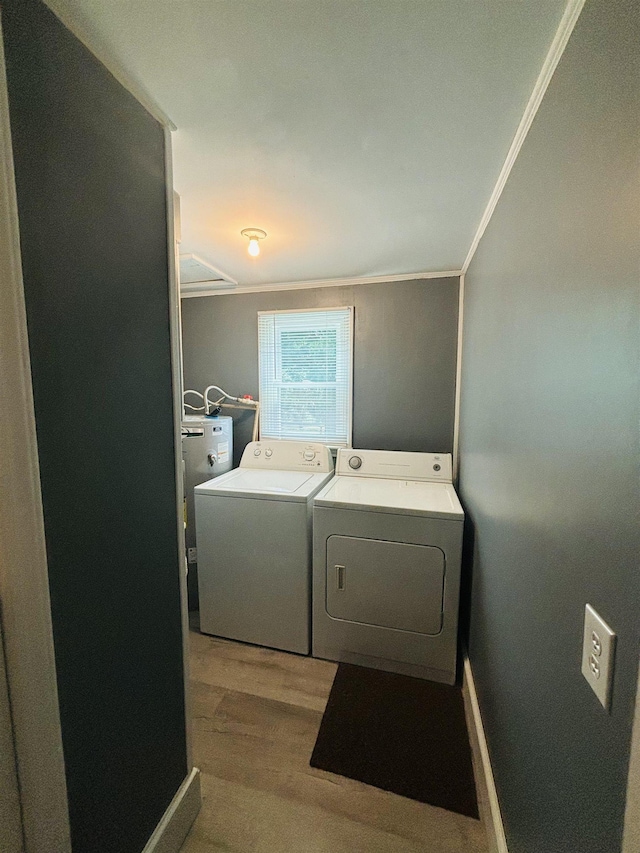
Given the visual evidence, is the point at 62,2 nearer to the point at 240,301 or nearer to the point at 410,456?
the point at 240,301

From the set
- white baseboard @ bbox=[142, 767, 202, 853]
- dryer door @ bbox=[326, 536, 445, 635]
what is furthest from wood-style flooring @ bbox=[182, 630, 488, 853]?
dryer door @ bbox=[326, 536, 445, 635]

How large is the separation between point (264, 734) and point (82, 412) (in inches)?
63.3

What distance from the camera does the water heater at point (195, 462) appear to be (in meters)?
2.25

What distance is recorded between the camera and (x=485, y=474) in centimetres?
149

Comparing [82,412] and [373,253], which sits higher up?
[373,253]

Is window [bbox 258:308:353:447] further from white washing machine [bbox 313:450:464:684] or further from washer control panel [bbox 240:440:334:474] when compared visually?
white washing machine [bbox 313:450:464:684]

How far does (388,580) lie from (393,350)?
5.21 feet

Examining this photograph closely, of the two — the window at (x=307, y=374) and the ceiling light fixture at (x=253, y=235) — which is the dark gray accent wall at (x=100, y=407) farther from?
the window at (x=307, y=374)

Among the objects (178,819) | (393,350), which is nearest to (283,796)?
(178,819)

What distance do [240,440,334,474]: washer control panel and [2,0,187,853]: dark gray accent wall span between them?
4.64 feet

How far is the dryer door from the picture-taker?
1.73 meters

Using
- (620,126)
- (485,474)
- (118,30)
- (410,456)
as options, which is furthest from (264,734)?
(118,30)

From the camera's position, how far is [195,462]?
90.7 inches

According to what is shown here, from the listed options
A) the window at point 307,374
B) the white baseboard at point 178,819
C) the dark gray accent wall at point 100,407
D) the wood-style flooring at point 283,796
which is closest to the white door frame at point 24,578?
the dark gray accent wall at point 100,407
